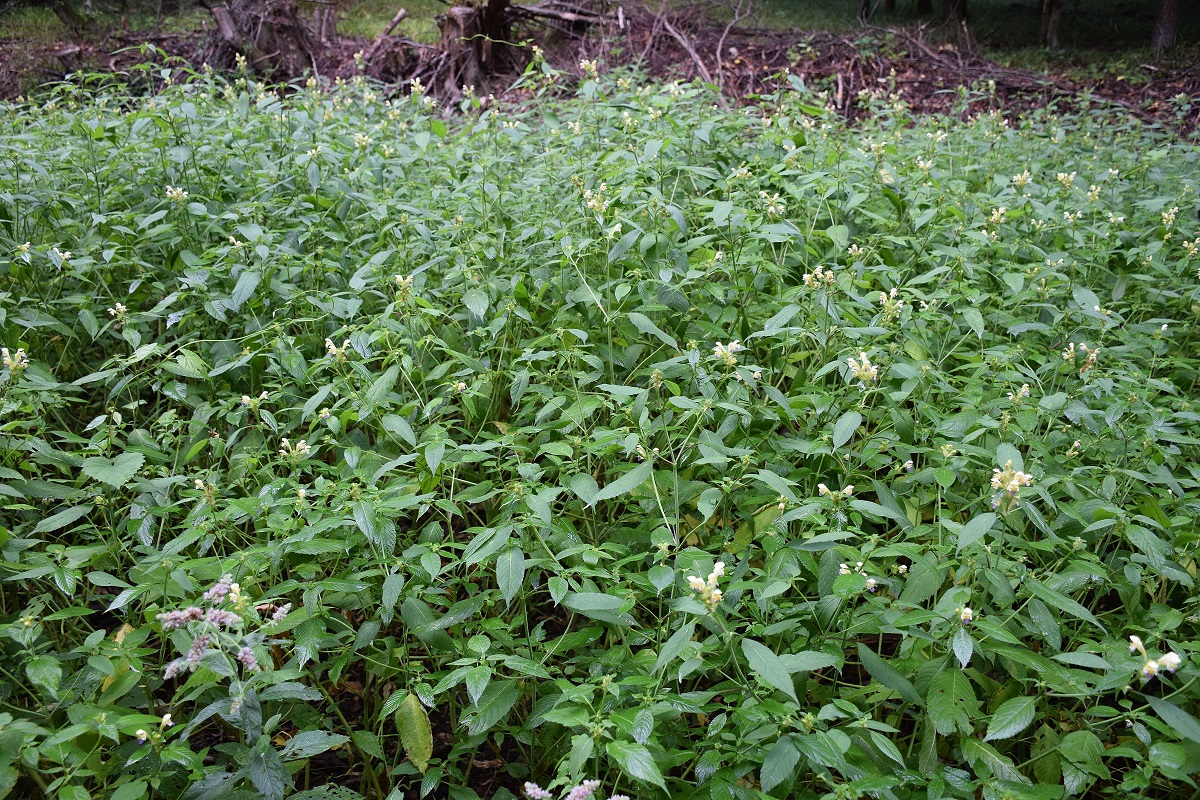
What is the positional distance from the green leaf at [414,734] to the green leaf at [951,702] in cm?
117

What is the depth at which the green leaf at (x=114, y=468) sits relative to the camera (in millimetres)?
1994

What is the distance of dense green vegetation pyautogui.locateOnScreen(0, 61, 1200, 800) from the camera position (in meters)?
1.68

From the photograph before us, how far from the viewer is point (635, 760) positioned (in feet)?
4.52

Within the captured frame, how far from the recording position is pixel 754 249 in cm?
311

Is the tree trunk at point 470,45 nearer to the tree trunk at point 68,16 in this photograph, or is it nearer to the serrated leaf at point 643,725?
the tree trunk at point 68,16

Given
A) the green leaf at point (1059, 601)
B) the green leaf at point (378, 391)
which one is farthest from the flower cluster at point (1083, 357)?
the green leaf at point (378, 391)

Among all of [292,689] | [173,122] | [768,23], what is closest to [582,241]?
[292,689]

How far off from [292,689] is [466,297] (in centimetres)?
144

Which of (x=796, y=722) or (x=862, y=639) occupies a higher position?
(x=796, y=722)

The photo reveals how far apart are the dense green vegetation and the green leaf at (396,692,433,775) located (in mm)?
12

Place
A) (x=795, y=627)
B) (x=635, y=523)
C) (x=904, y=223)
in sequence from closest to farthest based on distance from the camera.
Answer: (x=795, y=627) < (x=635, y=523) < (x=904, y=223)

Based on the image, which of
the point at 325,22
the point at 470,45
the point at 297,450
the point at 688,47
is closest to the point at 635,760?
the point at 297,450

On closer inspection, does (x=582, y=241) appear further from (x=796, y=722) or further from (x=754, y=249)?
(x=796, y=722)

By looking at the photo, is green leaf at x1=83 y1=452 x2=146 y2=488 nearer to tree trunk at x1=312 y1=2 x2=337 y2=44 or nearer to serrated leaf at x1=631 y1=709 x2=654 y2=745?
serrated leaf at x1=631 y1=709 x2=654 y2=745
